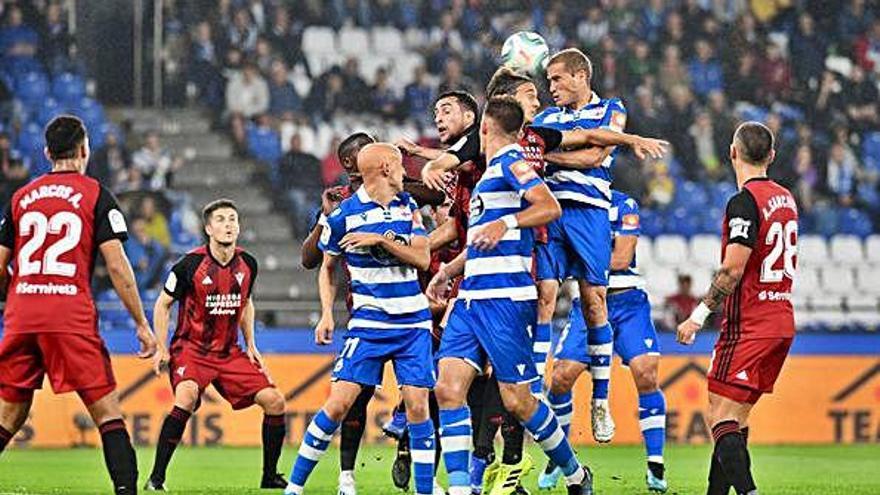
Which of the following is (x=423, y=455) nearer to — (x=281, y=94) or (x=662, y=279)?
(x=662, y=279)

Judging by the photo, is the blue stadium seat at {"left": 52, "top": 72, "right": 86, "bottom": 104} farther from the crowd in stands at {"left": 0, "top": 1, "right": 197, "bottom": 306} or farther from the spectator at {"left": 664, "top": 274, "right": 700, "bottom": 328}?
the spectator at {"left": 664, "top": 274, "right": 700, "bottom": 328}

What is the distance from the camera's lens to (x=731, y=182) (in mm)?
23672

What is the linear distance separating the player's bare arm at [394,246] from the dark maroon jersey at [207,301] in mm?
2650

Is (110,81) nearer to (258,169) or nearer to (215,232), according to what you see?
(258,169)

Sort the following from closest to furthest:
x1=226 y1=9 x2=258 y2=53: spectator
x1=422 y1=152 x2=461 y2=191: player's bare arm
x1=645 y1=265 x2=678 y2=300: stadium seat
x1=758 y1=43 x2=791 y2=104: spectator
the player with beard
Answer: x1=422 y1=152 x2=461 y2=191: player's bare arm, the player with beard, x1=645 y1=265 x2=678 y2=300: stadium seat, x1=226 y1=9 x2=258 y2=53: spectator, x1=758 y1=43 x2=791 y2=104: spectator

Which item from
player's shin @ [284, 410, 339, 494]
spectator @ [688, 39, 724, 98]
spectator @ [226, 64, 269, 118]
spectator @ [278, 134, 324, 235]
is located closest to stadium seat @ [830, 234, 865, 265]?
spectator @ [688, 39, 724, 98]

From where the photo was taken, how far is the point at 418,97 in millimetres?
23859

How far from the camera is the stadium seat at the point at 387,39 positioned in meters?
24.5

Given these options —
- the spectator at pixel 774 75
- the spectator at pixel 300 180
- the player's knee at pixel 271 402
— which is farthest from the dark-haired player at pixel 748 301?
the spectator at pixel 774 75

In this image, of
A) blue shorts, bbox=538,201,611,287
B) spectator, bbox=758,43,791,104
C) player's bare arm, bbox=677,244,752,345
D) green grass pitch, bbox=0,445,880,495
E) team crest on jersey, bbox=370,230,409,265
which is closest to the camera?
player's bare arm, bbox=677,244,752,345

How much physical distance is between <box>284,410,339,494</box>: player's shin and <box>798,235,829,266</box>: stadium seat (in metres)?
14.0

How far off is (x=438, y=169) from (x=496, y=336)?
3.56 ft

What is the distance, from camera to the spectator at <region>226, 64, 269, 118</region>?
23391 mm

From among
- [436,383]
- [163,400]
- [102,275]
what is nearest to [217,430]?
[163,400]
